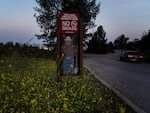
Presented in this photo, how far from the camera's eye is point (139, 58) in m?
46.1

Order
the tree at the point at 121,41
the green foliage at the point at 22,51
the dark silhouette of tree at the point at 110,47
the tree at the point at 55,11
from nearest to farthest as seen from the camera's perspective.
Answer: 1. the green foliage at the point at 22,51
2. the tree at the point at 55,11
3. the dark silhouette of tree at the point at 110,47
4. the tree at the point at 121,41

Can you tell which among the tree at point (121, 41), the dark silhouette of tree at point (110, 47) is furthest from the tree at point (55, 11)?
the tree at point (121, 41)

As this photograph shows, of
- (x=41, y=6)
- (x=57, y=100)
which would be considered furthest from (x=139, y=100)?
(x=41, y=6)

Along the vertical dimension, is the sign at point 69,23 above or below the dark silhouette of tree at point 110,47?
above

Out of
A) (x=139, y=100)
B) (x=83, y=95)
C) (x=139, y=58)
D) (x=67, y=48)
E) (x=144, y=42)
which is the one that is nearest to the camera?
(x=83, y=95)

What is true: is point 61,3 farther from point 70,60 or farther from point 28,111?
point 28,111

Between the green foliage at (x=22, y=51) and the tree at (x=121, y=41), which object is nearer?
the green foliage at (x=22, y=51)

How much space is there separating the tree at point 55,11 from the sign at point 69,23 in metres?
30.6

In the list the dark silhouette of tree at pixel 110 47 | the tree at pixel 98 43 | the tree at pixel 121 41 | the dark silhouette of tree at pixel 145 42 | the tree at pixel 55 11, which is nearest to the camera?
the tree at pixel 55 11

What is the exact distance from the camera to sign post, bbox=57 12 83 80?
44.8 ft

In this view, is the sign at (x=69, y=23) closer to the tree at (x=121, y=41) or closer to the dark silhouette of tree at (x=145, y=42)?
the dark silhouette of tree at (x=145, y=42)

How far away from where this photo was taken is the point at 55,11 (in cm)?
4869

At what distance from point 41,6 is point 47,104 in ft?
141

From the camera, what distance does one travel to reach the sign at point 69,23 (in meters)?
13.7
